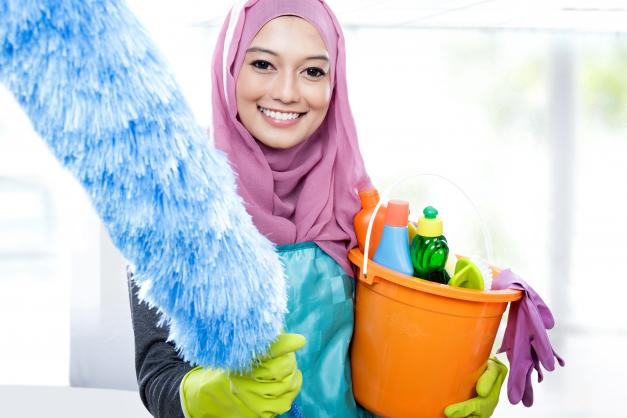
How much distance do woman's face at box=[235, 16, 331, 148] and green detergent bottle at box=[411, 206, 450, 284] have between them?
0.78 feet

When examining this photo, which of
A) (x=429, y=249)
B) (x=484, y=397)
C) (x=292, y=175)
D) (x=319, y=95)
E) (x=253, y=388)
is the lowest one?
(x=484, y=397)

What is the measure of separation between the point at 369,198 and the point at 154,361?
42 centimetres

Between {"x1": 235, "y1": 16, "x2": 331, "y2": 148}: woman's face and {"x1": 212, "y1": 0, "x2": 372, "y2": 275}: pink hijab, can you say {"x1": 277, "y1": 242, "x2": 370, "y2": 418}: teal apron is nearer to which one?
{"x1": 212, "y1": 0, "x2": 372, "y2": 275}: pink hijab

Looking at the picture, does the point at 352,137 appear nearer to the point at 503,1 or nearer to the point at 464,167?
the point at 503,1

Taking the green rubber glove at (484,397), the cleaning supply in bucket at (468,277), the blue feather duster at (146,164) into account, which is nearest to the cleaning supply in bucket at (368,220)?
the cleaning supply in bucket at (468,277)

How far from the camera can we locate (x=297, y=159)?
46.4 inches

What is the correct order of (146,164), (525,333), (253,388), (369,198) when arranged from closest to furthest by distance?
(146,164) → (253,388) → (525,333) → (369,198)

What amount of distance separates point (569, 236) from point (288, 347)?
9.48ft

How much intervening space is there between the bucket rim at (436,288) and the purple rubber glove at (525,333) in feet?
0.07

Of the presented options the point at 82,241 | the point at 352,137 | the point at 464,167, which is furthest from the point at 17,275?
the point at 352,137

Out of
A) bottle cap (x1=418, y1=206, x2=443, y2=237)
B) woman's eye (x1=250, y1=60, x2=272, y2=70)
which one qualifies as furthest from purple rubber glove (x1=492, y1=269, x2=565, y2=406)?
woman's eye (x1=250, y1=60, x2=272, y2=70)

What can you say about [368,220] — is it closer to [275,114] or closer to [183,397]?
[275,114]

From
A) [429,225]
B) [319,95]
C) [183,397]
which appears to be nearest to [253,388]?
[183,397]

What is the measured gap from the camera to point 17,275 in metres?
4.01
